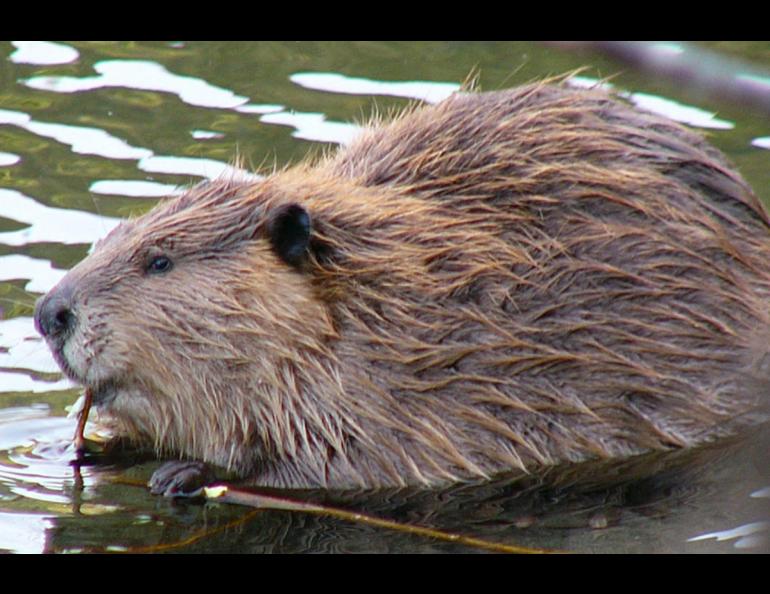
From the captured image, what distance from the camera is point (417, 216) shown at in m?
3.74

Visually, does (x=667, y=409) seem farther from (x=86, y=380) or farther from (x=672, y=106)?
(x=672, y=106)

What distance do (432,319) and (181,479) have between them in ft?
2.80

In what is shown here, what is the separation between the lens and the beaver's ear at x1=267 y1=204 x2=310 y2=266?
3.51m

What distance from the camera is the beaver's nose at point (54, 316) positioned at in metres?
3.34

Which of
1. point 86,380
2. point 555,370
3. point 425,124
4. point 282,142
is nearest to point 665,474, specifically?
point 555,370

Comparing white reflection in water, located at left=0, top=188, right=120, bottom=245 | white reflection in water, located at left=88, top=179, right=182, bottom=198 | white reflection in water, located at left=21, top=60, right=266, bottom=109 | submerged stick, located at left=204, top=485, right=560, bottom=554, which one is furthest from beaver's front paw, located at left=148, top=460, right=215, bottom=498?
white reflection in water, located at left=21, top=60, right=266, bottom=109

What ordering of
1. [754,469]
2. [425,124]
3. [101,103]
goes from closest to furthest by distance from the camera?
[754,469], [425,124], [101,103]

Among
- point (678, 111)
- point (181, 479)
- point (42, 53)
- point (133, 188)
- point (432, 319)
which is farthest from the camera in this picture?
point (42, 53)

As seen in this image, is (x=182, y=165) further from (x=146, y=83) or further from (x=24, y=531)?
(x=24, y=531)

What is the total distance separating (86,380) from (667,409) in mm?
1695

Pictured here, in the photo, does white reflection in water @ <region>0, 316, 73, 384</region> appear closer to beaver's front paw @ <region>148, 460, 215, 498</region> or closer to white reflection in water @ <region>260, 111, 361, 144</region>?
beaver's front paw @ <region>148, 460, 215, 498</region>

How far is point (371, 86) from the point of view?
20.7 feet

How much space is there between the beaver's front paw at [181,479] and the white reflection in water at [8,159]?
Result: 256 cm

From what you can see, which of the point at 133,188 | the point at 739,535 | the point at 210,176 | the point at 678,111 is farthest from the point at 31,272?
the point at 678,111
